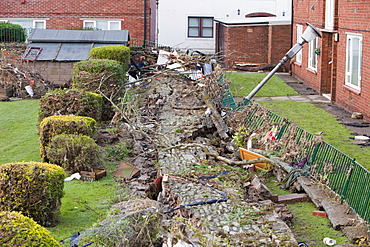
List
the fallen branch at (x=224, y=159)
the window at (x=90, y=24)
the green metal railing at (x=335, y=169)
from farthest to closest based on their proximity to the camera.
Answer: the window at (x=90, y=24), the fallen branch at (x=224, y=159), the green metal railing at (x=335, y=169)

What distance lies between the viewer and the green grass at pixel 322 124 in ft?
42.8

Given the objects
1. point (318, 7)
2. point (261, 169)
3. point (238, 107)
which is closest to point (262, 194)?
point (261, 169)

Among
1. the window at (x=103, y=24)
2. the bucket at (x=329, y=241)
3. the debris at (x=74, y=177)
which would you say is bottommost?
the bucket at (x=329, y=241)

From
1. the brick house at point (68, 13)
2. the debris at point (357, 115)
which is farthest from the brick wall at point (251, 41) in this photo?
the debris at point (357, 115)

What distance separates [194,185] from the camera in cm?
923

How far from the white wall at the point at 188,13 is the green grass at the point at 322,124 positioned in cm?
2270

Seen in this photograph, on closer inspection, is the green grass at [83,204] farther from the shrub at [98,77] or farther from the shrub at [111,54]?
the shrub at [111,54]

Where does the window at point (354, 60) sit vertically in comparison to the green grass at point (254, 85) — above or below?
above

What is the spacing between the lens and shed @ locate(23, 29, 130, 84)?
2134cm

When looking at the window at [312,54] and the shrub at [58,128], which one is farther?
the window at [312,54]

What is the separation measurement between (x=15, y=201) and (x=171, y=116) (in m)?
7.73

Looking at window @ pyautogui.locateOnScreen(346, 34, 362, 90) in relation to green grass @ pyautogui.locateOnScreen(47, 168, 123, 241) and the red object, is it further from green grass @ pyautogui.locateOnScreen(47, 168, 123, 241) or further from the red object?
green grass @ pyautogui.locateOnScreen(47, 168, 123, 241)

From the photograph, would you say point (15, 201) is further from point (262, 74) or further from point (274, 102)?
point (262, 74)

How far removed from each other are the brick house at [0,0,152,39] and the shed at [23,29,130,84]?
9.35m
